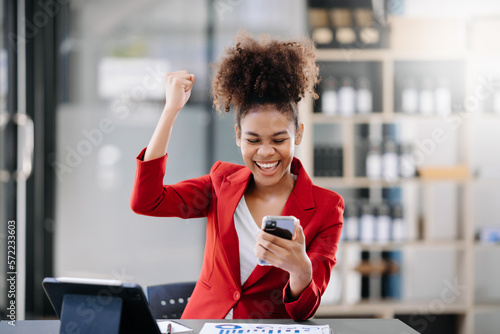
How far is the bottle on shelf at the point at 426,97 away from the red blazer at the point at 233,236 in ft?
6.22

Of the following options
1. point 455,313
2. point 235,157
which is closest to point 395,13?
point 235,157

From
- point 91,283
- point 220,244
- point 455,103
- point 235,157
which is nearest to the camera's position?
point 91,283

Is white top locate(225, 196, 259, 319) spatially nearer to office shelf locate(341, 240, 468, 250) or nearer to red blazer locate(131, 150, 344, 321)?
red blazer locate(131, 150, 344, 321)

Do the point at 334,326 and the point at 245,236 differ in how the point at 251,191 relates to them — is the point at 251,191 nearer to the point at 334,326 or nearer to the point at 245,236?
the point at 245,236

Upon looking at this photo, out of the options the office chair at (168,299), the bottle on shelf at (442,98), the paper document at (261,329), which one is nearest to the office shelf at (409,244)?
the bottle on shelf at (442,98)

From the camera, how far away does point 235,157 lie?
3.65 metres

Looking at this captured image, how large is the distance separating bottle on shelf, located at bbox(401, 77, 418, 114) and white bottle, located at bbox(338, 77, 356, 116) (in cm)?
33

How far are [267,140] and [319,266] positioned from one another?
41 centimetres

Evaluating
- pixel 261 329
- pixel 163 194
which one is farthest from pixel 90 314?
pixel 163 194

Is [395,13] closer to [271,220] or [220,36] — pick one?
[220,36]

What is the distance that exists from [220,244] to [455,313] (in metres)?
2.42

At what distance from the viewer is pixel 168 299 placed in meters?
1.76

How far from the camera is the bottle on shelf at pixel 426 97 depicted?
3.29 m

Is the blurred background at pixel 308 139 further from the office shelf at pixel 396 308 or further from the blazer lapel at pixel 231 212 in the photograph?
the blazer lapel at pixel 231 212
